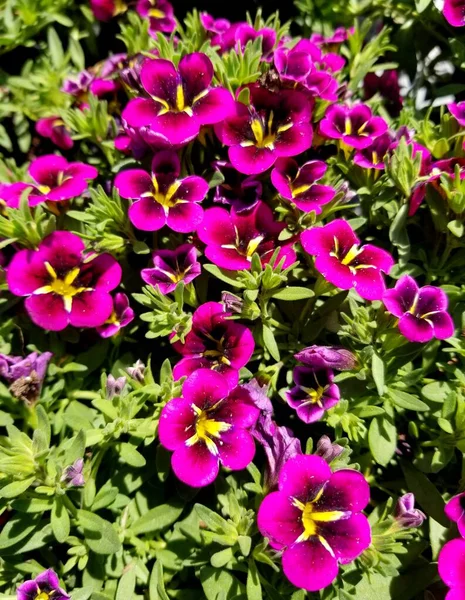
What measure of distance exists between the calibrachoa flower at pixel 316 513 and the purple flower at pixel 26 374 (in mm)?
934

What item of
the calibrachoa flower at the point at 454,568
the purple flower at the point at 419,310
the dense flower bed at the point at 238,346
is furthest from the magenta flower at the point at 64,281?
the calibrachoa flower at the point at 454,568

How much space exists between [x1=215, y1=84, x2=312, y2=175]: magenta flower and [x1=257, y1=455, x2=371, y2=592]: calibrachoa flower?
1.05m

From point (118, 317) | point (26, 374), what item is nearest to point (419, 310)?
point (118, 317)

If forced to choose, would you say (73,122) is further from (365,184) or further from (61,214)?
(365,184)

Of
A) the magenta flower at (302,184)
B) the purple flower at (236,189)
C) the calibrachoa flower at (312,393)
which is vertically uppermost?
the magenta flower at (302,184)

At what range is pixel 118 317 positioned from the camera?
2.19m

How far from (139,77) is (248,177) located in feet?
2.21

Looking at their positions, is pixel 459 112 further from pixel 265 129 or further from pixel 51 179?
pixel 51 179

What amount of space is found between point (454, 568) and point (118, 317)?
1380 millimetres

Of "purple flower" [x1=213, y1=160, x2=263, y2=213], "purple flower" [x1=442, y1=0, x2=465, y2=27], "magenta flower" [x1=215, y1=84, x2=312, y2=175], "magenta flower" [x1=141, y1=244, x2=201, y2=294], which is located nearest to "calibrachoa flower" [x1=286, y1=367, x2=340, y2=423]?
"magenta flower" [x1=141, y1=244, x2=201, y2=294]

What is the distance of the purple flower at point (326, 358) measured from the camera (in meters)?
1.89

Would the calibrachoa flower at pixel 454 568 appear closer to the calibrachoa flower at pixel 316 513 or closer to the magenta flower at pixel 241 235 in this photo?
the calibrachoa flower at pixel 316 513

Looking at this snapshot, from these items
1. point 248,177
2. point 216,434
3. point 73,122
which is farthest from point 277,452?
point 73,122

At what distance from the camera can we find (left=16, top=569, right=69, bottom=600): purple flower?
1738 mm
